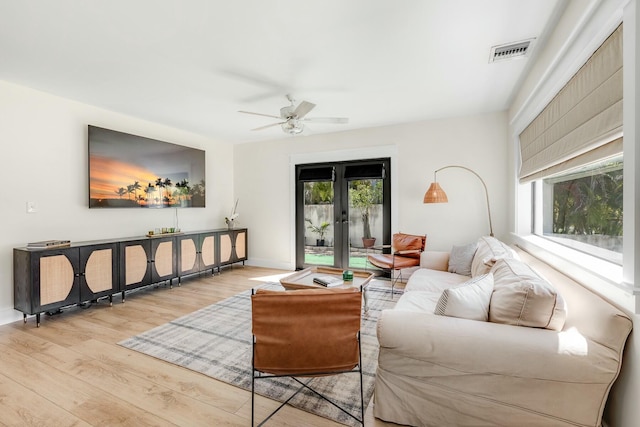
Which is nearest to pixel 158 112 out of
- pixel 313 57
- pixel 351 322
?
pixel 313 57

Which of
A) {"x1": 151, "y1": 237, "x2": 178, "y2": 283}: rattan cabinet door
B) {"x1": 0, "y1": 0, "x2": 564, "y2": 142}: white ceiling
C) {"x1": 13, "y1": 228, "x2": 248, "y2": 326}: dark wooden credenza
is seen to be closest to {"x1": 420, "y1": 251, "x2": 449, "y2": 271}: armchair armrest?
{"x1": 0, "y1": 0, "x2": 564, "y2": 142}: white ceiling

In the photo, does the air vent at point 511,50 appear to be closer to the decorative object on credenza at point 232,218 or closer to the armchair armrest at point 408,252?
the armchair armrest at point 408,252

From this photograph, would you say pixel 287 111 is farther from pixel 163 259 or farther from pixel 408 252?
pixel 163 259

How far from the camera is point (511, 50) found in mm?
2566

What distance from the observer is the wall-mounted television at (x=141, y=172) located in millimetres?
3893

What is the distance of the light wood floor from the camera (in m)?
1.71

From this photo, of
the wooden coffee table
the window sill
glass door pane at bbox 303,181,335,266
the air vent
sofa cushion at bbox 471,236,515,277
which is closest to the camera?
the window sill

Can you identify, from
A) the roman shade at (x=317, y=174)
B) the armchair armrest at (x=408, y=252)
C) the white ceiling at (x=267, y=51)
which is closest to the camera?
the white ceiling at (x=267, y=51)

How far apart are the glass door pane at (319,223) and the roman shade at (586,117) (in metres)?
3.37

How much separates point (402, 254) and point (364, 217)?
1.10m

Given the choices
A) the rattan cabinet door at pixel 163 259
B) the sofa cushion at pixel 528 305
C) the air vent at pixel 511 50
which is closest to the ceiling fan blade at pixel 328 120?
the air vent at pixel 511 50

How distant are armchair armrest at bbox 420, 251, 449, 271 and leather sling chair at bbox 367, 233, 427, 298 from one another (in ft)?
0.53

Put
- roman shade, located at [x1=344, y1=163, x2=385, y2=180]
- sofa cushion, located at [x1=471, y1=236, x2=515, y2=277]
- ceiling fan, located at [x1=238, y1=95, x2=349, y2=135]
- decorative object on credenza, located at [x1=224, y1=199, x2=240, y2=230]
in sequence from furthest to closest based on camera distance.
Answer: decorative object on credenza, located at [x1=224, y1=199, x2=240, y2=230] < roman shade, located at [x1=344, y1=163, x2=385, y2=180] < ceiling fan, located at [x1=238, y1=95, x2=349, y2=135] < sofa cushion, located at [x1=471, y1=236, x2=515, y2=277]

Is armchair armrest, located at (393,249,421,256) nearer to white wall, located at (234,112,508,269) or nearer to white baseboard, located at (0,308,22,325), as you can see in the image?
white wall, located at (234,112,508,269)
